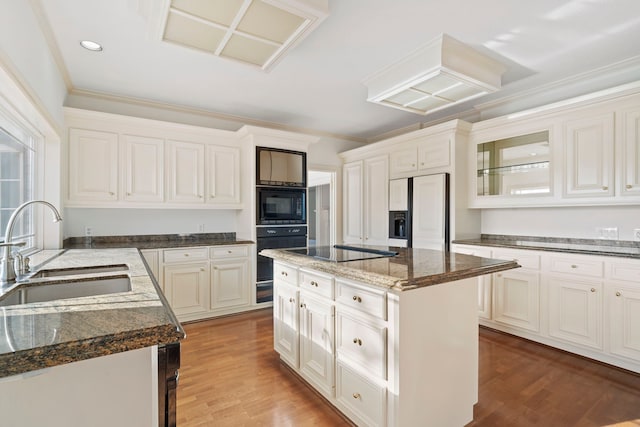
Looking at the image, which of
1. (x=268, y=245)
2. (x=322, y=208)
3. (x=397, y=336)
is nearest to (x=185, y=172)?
(x=268, y=245)

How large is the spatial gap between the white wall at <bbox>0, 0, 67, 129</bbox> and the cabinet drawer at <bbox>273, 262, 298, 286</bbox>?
1920 millimetres

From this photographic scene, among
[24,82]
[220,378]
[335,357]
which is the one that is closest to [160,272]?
[220,378]

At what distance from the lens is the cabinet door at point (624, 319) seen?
7.84ft

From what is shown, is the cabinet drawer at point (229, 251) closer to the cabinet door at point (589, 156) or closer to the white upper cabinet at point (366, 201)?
the white upper cabinet at point (366, 201)

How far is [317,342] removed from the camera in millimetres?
2090

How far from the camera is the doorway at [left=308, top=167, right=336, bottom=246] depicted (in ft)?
17.7

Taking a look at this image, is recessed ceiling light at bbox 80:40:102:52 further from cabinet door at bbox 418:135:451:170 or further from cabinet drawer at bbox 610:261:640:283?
cabinet drawer at bbox 610:261:640:283

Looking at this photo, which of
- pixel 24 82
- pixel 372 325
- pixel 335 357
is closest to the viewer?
pixel 372 325

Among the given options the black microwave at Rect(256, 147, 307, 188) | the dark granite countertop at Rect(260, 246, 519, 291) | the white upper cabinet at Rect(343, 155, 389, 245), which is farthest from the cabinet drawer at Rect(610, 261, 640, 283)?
the black microwave at Rect(256, 147, 307, 188)

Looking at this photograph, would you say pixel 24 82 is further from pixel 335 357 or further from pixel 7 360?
pixel 335 357

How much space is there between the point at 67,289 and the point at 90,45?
209 cm

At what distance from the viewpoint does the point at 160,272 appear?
3.46 m

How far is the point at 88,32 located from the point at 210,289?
2.69 m

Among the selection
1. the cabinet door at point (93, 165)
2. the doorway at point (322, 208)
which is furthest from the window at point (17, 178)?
the doorway at point (322, 208)
